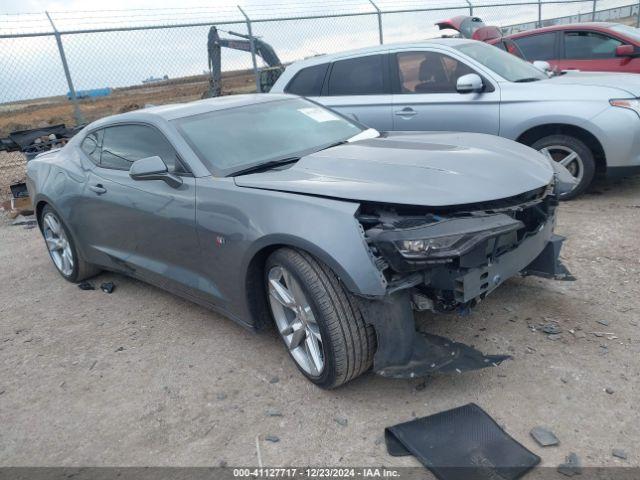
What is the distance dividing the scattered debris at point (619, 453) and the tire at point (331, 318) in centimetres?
112

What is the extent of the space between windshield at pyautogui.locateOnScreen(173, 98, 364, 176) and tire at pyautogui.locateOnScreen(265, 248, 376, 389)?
864 mm

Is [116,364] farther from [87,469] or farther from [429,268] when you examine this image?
[429,268]

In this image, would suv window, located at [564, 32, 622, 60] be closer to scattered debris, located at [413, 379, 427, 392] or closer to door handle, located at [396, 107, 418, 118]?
door handle, located at [396, 107, 418, 118]

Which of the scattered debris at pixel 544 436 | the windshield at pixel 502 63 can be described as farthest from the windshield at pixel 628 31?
the scattered debris at pixel 544 436

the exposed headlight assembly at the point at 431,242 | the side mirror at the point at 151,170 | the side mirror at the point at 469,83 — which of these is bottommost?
the exposed headlight assembly at the point at 431,242

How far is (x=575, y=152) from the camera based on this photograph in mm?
5387

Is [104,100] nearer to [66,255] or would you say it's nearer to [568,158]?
[66,255]

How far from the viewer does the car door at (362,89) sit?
6.32 m

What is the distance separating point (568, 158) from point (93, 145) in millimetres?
4425

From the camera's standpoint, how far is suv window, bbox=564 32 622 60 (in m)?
7.89

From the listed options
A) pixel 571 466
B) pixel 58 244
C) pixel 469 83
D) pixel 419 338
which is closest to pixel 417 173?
pixel 419 338

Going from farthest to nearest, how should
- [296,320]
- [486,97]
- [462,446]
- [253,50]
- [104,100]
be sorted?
[104,100] → [253,50] → [486,97] → [296,320] → [462,446]

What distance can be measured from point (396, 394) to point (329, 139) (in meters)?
1.83

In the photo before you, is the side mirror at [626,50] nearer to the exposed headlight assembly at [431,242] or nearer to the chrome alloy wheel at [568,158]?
the chrome alloy wheel at [568,158]
